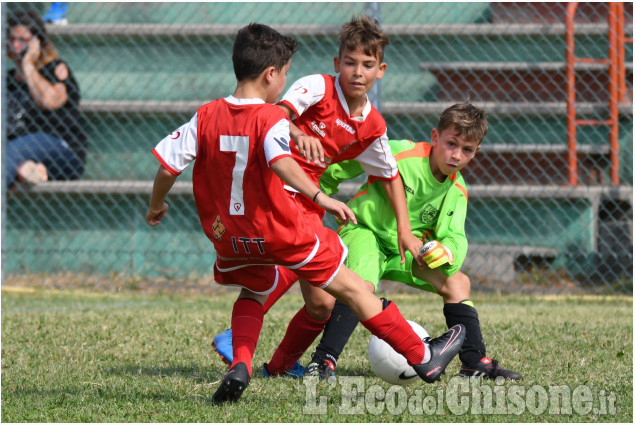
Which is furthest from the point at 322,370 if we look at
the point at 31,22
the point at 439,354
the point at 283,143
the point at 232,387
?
the point at 31,22

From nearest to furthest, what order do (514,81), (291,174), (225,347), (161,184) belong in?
(291,174), (161,184), (225,347), (514,81)

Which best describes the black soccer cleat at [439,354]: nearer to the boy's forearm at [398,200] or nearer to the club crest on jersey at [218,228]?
the boy's forearm at [398,200]

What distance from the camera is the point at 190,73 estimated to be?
854 centimetres

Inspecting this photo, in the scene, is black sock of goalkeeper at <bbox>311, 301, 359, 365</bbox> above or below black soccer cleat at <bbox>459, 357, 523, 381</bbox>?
above

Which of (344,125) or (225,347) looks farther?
(344,125)

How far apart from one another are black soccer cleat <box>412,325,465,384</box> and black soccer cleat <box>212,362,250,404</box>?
2.15 feet

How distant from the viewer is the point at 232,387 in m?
3.24

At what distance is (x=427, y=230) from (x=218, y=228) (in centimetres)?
134

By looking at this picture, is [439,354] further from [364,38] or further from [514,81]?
[514,81]

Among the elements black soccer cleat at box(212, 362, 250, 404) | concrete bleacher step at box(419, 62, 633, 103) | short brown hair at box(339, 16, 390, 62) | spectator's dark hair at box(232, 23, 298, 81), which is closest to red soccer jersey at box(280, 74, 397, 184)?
short brown hair at box(339, 16, 390, 62)

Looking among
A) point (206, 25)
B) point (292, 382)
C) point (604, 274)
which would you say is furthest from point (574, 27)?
point (292, 382)

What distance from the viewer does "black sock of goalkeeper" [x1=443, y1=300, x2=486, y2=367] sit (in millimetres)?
3998

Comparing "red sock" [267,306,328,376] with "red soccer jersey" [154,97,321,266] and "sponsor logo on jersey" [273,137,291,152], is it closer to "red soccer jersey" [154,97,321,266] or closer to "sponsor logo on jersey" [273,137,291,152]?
"red soccer jersey" [154,97,321,266]

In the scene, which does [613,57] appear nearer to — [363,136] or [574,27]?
[574,27]
